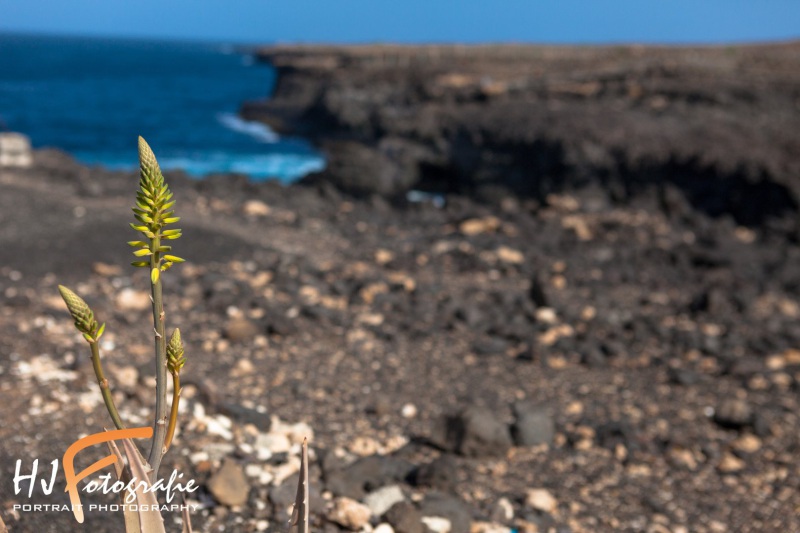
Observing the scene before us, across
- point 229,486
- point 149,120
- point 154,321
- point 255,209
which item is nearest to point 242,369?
point 229,486

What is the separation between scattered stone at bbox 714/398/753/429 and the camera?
4.78 metres

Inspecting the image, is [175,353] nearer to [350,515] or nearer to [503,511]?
[350,515]

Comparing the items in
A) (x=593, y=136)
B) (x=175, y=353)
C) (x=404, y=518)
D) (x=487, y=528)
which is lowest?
(x=487, y=528)

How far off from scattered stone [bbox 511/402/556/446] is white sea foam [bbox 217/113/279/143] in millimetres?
26403

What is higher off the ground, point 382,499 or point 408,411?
point 382,499

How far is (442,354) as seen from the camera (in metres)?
5.80

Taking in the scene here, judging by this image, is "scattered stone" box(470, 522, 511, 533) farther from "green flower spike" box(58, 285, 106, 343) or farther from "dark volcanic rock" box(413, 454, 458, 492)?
"green flower spike" box(58, 285, 106, 343)

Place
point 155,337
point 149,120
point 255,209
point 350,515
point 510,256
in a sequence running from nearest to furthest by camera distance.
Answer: point 155,337 → point 350,515 → point 510,256 → point 255,209 → point 149,120

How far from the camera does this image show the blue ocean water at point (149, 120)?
25531 millimetres

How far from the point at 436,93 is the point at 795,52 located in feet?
61.5

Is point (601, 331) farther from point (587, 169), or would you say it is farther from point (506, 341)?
point (587, 169)

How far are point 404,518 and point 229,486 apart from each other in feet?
2.29

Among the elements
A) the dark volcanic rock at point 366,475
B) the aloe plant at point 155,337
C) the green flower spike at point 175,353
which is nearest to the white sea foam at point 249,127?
the dark volcanic rock at point 366,475

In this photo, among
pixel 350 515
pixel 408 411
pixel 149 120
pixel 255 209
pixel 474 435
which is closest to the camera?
pixel 350 515
